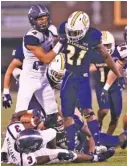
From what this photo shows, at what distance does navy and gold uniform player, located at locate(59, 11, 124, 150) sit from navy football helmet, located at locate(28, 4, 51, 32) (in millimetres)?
98

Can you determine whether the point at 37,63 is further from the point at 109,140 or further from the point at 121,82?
the point at 109,140

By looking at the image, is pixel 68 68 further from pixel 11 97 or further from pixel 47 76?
pixel 11 97

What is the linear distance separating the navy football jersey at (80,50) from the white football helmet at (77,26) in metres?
0.03

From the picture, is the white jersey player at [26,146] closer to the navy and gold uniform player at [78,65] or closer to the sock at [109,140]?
the navy and gold uniform player at [78,65]

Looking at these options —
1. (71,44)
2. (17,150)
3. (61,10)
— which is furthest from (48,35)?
(17,150)

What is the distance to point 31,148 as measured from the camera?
387cm

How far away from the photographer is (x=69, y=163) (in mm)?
3961

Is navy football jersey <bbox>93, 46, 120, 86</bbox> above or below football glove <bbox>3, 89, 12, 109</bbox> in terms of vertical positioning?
above

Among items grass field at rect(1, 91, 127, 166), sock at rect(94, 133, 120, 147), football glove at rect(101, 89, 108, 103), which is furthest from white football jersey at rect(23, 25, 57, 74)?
sock at rect(94, 133, 120, 147)

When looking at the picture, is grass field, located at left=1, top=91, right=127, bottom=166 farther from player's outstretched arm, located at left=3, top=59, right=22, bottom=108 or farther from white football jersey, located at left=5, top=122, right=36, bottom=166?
white football jersey, located at left=5, top=122, right=36, bottom=166

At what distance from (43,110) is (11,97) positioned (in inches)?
8.6

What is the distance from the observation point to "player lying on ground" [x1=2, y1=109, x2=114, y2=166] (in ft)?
12.7

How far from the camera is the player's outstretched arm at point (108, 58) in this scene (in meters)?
4.19

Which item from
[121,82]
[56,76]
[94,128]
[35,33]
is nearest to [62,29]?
[35,33]
